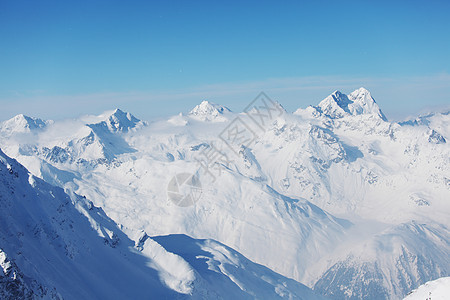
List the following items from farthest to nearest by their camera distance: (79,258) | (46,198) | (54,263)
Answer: (46,198) < (79,258) < (54,263)

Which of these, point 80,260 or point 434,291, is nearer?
point 434,291

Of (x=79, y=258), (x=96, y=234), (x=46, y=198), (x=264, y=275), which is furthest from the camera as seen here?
(x=264, y=275)

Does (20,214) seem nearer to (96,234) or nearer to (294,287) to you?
(96,234)

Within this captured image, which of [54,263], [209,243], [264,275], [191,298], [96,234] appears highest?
[54,263]

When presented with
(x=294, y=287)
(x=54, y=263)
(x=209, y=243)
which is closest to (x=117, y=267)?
(x=54, y=263)

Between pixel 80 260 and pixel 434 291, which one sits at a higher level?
pixel 434 291

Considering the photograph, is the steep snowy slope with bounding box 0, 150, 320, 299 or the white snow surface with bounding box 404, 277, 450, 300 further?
the steep snowy slope with bounding box 0, 150, 320, 299

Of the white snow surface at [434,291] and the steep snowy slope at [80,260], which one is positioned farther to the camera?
the steep snowy slope at [80,260]

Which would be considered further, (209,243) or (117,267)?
(209,243)
